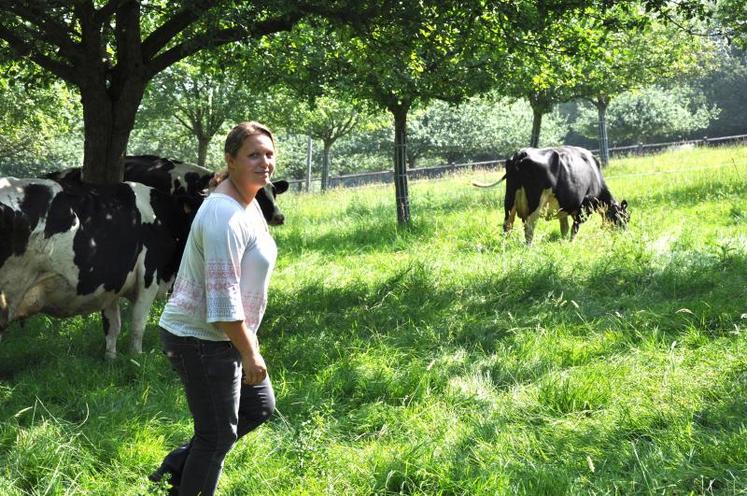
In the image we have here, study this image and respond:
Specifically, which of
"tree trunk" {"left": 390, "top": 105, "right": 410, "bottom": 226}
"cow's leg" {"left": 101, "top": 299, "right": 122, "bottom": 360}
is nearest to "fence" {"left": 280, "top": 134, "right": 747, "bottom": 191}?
"tree trunk" {"left": 390, "top": 105, "right": 410, "bottom": 226}

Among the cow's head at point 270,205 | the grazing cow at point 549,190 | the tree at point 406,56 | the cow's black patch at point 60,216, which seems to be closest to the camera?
the cow's black patch at point 60,216

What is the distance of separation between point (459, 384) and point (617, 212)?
736 centimetres

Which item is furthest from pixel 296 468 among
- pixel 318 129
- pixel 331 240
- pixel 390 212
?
pixel 318 129

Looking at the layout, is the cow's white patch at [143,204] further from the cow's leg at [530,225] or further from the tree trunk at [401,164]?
the tree trunk at [401,164]

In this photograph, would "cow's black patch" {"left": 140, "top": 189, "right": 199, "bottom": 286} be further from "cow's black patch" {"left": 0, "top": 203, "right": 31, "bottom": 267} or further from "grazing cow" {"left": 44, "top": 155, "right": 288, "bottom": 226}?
"grazing cow" {"left": 44, "top": 155, "right": 288, "bottom": 226}

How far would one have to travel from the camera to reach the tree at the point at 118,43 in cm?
754

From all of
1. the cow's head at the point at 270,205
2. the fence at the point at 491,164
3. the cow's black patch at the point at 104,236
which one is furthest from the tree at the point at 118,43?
the fence at the point at 491,164

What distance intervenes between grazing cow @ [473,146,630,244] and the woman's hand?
8.62m

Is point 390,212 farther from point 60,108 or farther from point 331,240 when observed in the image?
point 60,108

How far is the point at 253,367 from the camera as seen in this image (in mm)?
3061

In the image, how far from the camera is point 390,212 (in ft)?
53.7

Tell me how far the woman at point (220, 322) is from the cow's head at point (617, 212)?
9.28 meters

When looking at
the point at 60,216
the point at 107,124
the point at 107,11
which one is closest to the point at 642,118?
the point at 107,124

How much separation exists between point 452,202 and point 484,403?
1280 centimetres
